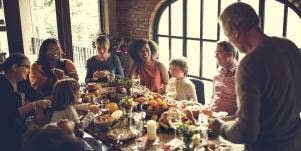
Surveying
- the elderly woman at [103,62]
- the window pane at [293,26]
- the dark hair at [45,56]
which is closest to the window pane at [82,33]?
the elderly woman at [103,62]

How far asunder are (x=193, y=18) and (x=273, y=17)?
5.38 ft

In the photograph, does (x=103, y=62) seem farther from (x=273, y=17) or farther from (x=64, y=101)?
(x=273, y=17)

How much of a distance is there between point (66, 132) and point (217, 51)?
2.03 meters

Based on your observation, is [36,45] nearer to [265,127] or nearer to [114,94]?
[114,94]

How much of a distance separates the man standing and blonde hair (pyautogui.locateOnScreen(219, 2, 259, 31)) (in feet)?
4.94

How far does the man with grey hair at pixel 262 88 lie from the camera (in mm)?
1685

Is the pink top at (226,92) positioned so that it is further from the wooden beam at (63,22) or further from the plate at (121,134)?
the wooden beam at (63,22)

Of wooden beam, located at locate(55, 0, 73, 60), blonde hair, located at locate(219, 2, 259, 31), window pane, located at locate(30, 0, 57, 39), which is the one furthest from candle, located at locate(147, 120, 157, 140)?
window pane, located at locate(30, 0, 57, 39)

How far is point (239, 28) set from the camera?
180 centimetres

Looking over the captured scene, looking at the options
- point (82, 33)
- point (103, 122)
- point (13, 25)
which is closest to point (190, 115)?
point (103, 122)

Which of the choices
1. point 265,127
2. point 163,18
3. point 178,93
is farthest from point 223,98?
point 163,18

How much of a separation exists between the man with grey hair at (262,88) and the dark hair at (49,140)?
0.87 m

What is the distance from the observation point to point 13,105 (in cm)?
275

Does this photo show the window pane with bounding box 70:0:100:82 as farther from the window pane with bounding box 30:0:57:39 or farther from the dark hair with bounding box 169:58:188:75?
the dark hair with bounding box 169:58:188:75
